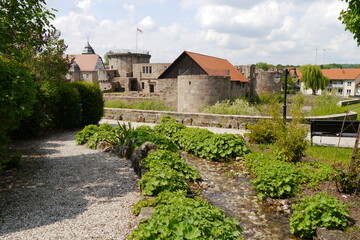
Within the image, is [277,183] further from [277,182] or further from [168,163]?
[168,163]

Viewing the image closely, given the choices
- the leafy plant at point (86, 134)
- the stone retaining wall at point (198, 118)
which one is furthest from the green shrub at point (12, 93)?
the stone retaining wall at point (198, 118)

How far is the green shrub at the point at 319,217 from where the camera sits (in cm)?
411

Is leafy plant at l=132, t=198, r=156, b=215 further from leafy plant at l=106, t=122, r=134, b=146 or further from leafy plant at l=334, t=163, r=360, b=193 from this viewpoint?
leafy plant at l=106, t=122, r=134, b=146

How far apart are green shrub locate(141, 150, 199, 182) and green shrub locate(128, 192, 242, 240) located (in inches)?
82.9

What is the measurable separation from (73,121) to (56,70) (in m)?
2.89

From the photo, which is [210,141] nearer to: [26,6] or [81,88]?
[26,6]

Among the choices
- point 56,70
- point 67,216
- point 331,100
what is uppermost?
point 56,70

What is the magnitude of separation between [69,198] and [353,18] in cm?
1241

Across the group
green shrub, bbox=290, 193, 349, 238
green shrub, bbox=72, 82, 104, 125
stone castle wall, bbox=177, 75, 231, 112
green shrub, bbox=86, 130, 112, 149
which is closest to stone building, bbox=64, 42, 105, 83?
stone castle wall, bbox=177, 75, 231, 112

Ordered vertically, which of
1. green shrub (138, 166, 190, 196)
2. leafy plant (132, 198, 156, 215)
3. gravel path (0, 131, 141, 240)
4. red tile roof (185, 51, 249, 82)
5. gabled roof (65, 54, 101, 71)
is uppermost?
gabled roof (65, 54, 101, 71)

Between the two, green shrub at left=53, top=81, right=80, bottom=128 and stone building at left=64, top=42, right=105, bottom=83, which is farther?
stone building at left=64, top=42, right=105, bottom=83

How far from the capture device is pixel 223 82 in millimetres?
21078

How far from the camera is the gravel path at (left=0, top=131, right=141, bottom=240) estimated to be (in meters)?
4.04

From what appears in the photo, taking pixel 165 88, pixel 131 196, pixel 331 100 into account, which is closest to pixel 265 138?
pixel 131 196
